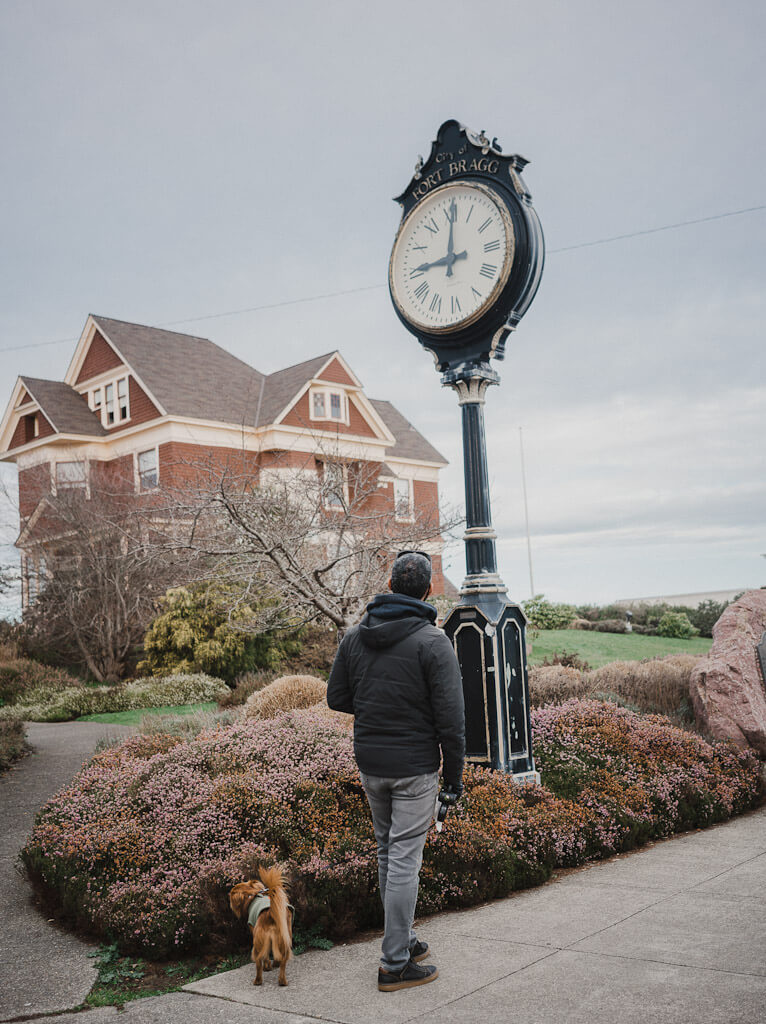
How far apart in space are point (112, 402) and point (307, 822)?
2672 cm

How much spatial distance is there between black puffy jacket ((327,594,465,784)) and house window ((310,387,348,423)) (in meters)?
26.6

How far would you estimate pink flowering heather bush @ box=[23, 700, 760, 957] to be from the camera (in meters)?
5.26

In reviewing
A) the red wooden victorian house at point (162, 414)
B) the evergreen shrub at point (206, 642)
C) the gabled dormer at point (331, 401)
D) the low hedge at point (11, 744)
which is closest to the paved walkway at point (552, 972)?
the low hedge at point (11, 744)

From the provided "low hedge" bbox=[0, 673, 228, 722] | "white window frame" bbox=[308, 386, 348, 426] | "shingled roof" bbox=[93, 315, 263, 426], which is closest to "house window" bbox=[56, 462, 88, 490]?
"shingled roof" bbox=[93, 315, 263, 426]

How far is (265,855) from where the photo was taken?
545cm

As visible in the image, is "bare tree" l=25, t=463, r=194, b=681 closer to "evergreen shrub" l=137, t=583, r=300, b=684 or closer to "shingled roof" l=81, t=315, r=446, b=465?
"evergreen shrub" l=137, t=583, r=300, b=684

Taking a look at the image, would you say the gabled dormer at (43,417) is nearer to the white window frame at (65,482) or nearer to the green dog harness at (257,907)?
the white window frame at (65,482)

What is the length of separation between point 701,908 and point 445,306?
5413 millimetres

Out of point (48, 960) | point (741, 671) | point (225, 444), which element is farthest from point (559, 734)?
point (225, 444)

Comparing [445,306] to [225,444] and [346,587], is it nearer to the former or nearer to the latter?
[346,587]

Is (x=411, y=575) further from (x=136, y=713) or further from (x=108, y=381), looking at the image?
(x=108, y=381)

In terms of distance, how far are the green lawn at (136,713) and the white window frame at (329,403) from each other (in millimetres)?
14260

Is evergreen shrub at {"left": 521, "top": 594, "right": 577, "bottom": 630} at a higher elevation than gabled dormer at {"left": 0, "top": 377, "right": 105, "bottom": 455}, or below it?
below

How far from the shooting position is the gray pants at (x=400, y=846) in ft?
14.1
